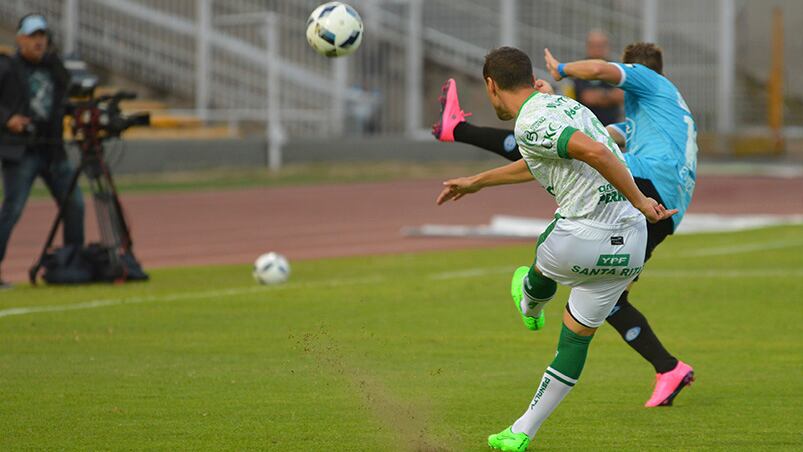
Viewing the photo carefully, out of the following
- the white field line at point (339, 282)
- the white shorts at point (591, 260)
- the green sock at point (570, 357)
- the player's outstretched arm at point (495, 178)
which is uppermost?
the player's outstretched arm at point (495, 178)

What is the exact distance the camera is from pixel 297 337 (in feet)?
31.6

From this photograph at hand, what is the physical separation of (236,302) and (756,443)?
5.90 meters

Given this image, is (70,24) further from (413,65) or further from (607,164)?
(607,164)

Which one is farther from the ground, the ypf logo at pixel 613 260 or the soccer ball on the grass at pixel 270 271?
the ypf logo at pixel 613 260

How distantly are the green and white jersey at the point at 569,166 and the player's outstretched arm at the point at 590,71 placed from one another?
3.54ft

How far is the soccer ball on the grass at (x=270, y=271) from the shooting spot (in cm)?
1259

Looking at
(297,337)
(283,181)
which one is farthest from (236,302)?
(283,181)

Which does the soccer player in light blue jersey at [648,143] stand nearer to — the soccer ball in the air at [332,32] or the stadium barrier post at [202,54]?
the soccer ball in the air at [332,32]

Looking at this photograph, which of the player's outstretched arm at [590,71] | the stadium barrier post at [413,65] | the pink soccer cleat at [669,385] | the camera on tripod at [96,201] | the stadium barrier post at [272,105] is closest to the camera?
the player's outstretched arm at [590,71]

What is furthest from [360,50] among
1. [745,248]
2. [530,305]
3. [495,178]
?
[530,305]

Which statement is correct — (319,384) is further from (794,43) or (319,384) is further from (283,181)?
(794,43)

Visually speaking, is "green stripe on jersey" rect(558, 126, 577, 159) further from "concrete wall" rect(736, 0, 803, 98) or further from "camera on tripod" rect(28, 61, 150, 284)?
"concrete wall" rect(736, 0, 803, 98)

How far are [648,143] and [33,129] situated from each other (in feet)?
21.9

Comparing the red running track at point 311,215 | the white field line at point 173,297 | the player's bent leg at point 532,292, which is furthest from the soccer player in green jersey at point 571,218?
the red running track at point 311,215
